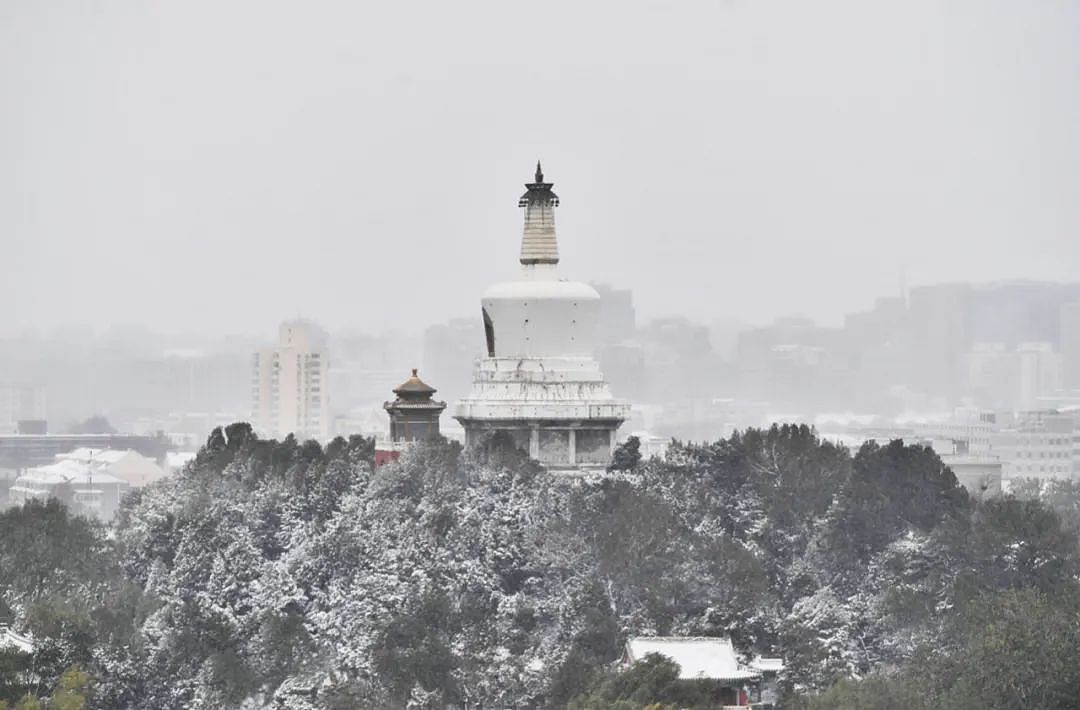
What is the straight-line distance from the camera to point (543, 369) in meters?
72.3

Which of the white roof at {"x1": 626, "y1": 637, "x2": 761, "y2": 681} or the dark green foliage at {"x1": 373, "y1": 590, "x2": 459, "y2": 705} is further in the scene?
the dark green foliage at {"x1": 373, "y1": 590, "x2": 459, "y2": 705}

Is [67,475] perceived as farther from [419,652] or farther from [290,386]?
[419,652]

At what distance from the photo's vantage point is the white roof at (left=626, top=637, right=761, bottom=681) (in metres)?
58.0

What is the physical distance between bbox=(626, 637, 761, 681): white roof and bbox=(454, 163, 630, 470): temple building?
12.0 metres

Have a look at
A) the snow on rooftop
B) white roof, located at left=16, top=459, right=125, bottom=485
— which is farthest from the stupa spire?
white roof, located at left=16, top=459, right=125, bottom=485

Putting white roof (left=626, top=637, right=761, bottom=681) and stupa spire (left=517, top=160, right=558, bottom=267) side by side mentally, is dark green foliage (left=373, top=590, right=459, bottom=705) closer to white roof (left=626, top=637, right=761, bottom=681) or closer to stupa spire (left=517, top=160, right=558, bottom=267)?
white roof (left=626, top=637, right=761, bottom=681)

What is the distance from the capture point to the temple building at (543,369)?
71.8m

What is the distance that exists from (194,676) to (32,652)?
→ 11.2 feet

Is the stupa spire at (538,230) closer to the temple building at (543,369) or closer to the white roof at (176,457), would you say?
the temple building at (543,369)

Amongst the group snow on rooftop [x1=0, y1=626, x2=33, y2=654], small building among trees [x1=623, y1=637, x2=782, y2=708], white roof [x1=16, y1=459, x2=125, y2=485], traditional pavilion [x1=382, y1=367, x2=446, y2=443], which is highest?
white roof [x1=16, y1=459, x2=125, y2=485]

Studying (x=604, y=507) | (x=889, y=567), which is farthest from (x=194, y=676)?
(x=889, y=567)

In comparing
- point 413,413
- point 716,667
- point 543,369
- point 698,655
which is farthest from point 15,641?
point 543,369

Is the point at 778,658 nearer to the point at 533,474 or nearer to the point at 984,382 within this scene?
the point at 533,474

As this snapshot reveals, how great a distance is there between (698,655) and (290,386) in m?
116
